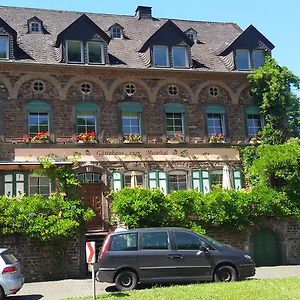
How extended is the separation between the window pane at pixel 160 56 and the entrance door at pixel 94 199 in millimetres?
6548

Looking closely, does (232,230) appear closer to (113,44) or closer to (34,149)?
(34,149)

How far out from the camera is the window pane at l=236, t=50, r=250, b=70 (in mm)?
24625

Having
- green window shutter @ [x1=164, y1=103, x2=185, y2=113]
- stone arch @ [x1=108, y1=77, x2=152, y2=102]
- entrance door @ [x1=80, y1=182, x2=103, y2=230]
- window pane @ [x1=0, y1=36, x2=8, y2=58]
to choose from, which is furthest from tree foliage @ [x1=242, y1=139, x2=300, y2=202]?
window pane @ [x1=0, y1=36, x2=8, y2=58]

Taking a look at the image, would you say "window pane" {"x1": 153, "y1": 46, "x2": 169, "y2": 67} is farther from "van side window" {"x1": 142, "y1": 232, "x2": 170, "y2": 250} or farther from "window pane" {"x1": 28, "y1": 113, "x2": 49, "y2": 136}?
"van side window" {"x1": 142, "y1": 232, "x2": 170, "y2": 250}

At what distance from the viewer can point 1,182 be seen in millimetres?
20547

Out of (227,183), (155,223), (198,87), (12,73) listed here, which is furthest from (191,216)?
(12,73)

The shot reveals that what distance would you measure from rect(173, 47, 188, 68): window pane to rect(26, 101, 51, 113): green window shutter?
645cm

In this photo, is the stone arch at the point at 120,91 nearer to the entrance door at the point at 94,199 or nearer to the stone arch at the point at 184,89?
the stone arch at the point at 184,89

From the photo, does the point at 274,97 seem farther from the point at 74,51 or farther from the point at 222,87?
the point at 74,51

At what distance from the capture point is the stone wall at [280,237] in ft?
66.2

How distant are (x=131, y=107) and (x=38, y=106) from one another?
163 inches

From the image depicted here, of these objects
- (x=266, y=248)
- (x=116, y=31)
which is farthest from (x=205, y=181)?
(x=116, y=31)

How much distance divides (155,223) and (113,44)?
10331 mm

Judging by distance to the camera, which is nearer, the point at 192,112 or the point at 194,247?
the point at 194,247
